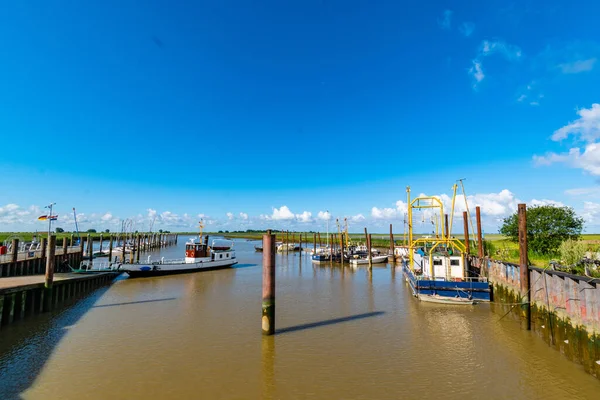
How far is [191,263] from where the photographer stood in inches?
1667

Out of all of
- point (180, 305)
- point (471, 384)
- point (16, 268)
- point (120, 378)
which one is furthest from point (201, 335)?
point (16, 268)

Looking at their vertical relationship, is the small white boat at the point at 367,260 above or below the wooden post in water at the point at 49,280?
below

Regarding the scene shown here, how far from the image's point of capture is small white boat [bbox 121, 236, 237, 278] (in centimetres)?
3747

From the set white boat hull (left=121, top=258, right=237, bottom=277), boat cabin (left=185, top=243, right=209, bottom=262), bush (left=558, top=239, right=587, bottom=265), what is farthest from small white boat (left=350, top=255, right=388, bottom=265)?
bush (left=558, top=239, right=587, bottom=265)

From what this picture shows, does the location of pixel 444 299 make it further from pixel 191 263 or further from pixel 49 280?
pixel 191 263

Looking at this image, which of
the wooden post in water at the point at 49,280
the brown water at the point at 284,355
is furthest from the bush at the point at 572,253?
the wooden post in water at the point at 49,280

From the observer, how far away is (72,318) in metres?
19.2

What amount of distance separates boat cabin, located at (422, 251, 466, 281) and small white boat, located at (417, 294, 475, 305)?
1.56m

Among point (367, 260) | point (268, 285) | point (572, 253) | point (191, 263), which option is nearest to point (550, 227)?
point (572, 253)

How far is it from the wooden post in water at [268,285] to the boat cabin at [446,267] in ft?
48.7

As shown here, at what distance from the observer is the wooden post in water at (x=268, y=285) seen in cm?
1530

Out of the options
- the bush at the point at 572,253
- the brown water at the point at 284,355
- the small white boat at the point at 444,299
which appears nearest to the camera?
the brown water at the point at 284,355

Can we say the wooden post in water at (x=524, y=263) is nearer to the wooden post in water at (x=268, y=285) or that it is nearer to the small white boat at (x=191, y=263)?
the wooden post in water at (x=268, y=285)

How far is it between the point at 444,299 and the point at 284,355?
50.2 ft
